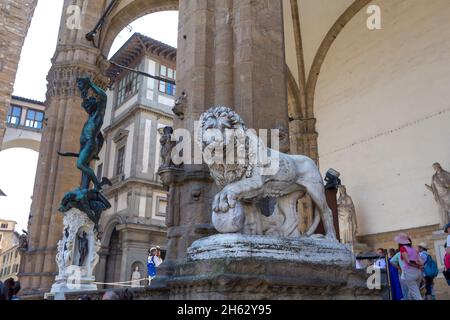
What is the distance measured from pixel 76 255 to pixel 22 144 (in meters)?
28.5

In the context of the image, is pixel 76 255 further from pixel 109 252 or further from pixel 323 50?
pixel 109 252

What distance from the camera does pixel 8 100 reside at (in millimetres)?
8289

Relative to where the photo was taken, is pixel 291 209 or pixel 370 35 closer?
pixel 291 209

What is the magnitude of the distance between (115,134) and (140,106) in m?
3.01

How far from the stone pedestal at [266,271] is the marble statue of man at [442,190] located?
8782mm

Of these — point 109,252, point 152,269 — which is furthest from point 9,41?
point 109,252

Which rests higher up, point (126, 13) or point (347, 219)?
point (126, 13)

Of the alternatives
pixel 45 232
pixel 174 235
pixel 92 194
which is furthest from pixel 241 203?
pixel 45 232

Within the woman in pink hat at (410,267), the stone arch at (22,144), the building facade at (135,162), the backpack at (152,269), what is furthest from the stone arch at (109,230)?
the woman in pink hat at (410,267)

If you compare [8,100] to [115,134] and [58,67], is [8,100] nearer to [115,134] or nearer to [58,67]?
[58,67]

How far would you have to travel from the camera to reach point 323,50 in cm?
1694

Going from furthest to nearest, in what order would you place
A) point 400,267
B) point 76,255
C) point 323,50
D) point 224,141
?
point 323,50, point 76,255, point 400,267, point 224,141

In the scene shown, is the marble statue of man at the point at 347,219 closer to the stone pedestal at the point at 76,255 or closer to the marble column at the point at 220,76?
the stone pedestal at the point at 76,255

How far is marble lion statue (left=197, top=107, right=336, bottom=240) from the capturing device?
3.47m
